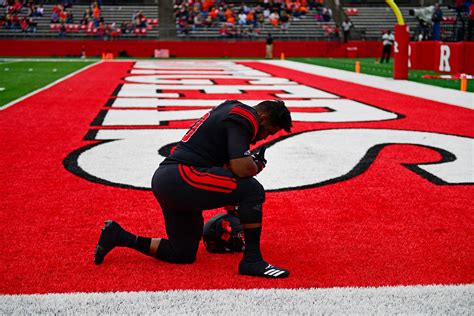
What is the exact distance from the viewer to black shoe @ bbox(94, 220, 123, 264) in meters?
3.94

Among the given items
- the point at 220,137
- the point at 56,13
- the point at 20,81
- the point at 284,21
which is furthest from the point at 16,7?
the point at 220,137

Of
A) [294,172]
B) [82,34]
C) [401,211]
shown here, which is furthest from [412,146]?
[82,34]

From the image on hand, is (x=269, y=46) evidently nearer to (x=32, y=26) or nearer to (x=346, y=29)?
(x=346, y=29)

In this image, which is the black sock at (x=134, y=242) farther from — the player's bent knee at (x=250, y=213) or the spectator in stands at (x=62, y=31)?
the spectator in stands at (x=62, y=31)

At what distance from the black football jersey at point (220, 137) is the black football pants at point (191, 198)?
74mm

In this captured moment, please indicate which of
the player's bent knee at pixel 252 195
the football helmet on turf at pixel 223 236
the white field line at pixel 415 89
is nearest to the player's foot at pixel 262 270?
the player's bent knee at pixel 252 195

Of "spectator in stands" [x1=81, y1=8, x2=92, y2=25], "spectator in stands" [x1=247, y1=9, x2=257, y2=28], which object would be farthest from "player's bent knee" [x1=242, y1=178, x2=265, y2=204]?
"spectator in stands" [x1=247, y1=9, x2=257, y2=28]

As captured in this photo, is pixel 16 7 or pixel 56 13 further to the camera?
pixel 16 7

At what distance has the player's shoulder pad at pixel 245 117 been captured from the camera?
12.1 ft

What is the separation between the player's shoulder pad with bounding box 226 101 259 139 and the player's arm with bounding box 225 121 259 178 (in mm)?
31

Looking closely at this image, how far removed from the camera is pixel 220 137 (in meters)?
3.80

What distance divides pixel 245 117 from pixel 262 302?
1.01 meters

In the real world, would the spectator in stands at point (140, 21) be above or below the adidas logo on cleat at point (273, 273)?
above

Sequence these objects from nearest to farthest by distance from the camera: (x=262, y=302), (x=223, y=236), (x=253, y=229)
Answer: (x=262, y=302) < (x=253, y=229) < (x=223, y=236)
